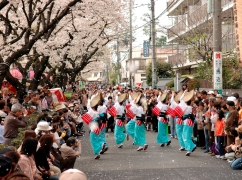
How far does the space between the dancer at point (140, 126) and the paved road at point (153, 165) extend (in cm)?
28

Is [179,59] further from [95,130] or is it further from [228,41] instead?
[95,130]

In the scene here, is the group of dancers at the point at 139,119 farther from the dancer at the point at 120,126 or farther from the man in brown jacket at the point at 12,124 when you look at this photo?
the man in brown jacket at the point at 12,124

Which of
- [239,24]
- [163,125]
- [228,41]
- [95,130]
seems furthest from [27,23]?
[228,41]

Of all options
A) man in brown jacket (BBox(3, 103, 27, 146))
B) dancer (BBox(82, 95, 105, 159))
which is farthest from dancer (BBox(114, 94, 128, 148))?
man in brown jacket (BBox(3, 103, 27, 146))

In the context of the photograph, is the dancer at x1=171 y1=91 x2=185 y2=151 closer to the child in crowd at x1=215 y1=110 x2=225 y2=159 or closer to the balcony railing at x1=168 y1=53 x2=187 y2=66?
the child in crowd at x1=215 y1=110 x2=225 y2=159

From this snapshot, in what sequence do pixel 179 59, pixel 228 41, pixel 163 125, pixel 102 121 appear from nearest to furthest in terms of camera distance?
pixel 102 121
pixel 163 125
pixel 228 41
pixel 179 59

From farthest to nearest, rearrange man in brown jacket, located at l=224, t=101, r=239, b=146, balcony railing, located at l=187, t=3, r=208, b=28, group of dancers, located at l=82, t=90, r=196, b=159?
balcony railing, located at l=187, t=3, r=208, b=28, group of dancers, located at l=82, t=90, r=196, b=159, man in brown jacket, located at l=224, t=101, r=239, b=146

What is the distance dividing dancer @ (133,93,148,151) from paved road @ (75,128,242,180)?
0.28 metres

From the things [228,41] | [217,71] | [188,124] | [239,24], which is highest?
[228,41]

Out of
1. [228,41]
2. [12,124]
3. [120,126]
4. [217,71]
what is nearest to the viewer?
[12,124]

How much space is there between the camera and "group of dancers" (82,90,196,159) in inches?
524

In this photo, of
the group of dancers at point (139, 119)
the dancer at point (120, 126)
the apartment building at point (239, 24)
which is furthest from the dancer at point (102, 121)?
the apartment building at point (239, 24)

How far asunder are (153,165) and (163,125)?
4178mm

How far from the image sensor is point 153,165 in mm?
11227
